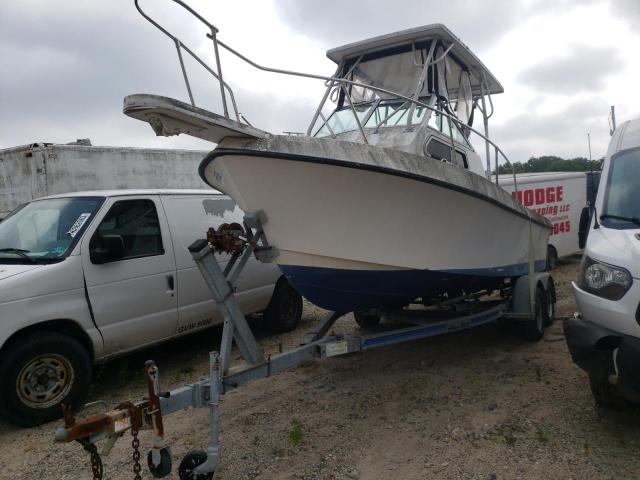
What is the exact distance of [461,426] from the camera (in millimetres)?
3646

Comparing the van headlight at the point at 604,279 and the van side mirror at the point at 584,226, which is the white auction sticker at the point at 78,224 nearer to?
the van headlight at the point at 604,279

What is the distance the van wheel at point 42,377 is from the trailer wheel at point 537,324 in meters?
4.34

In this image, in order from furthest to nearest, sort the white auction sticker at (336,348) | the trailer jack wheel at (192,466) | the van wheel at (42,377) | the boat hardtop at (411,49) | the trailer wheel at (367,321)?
the trailer wheel at (367,321), the boat hardtop at (411,49), the white auction sticker at (336,348), the van wheel at (42,377), the trailer jack wheel at (192,466)

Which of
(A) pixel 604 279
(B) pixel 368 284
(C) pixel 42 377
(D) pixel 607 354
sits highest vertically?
(A) pixel 604 279

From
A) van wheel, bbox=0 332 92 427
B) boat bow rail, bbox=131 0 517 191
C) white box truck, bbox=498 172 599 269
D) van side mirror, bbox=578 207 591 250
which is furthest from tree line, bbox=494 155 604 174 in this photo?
van wheel, bbox=0 332 92 427

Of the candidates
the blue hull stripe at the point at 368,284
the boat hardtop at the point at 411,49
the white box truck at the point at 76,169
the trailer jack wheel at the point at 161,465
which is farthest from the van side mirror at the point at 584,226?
the white box truck at the point at 76,169

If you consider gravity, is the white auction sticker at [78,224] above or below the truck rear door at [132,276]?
above

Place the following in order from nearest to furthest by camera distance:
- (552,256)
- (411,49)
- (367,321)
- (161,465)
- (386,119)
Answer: (161,465), (386,119), (411,49), (367,321), (552,256)

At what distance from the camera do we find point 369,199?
3.76 metres

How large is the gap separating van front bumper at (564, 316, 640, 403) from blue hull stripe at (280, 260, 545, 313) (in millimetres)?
1246

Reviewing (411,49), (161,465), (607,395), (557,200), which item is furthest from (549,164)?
(161,465)

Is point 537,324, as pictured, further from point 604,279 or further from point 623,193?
point 604,279

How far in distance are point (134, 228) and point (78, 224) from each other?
1.66ft

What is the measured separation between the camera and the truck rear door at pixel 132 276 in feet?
14.3
